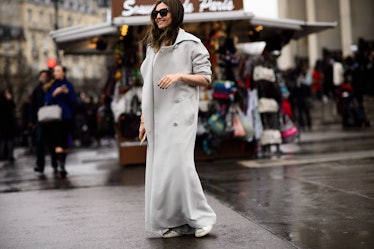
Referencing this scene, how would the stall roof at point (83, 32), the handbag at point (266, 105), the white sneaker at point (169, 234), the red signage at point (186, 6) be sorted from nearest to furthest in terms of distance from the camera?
1. the white sneaker at point (169, 234)
2. the red signage at point (186, 6)
3. the stall roof at point (83, 32)
4. the handbag at point (266, 105)

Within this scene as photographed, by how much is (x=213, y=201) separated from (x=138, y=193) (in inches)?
64.6

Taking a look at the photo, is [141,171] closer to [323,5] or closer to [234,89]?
[234,89]

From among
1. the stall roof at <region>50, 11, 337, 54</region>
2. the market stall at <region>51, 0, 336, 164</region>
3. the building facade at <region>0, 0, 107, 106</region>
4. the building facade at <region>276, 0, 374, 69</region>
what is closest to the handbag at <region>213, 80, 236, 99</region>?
the market stall at <region>51, 0, 336, 164</region>

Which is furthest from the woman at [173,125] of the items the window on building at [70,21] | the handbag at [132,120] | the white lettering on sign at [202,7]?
the window on building at [70,21]

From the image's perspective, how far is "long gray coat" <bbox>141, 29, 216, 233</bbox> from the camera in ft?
20.0

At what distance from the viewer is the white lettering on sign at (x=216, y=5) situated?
13.3 meters

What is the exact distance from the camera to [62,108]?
13.6 meters

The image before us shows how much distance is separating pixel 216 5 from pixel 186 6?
538mm

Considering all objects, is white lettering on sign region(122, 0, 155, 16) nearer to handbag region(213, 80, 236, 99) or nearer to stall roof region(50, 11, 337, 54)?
stall roof region(50, 11, 337, 54)

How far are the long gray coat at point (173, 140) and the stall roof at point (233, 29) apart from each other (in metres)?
6.93

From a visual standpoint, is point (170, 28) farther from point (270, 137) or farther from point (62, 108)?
point (270, 137)

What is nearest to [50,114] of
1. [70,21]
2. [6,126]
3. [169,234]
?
[169,234]

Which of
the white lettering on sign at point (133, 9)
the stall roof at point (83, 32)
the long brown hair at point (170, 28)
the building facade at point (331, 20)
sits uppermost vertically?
the building facade at point (331, 20)

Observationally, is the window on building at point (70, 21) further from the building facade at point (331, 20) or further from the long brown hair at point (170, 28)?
the long brown hair at point (170, 28)
